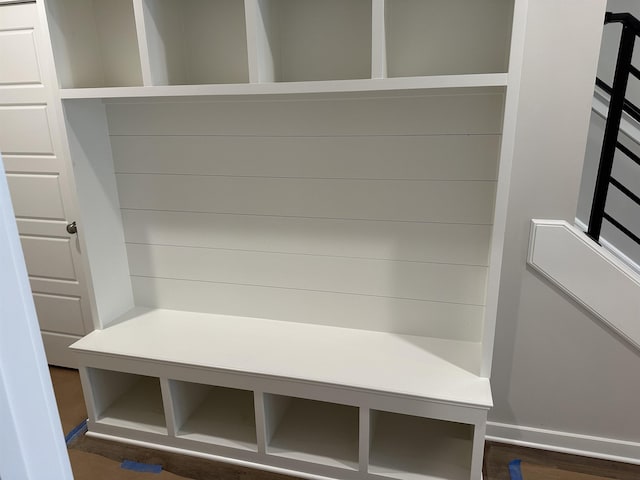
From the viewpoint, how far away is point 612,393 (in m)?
2.09

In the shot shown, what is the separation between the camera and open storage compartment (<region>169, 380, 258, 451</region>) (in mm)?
2193

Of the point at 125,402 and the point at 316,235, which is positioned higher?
the point at 316,235

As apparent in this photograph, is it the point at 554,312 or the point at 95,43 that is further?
the point at 95,43

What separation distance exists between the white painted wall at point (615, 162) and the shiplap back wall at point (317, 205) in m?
1.31

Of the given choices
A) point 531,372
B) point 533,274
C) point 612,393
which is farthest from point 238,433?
point 612,393

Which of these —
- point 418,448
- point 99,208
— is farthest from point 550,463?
point 99,208

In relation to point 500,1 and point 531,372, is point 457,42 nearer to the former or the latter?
point 500,1

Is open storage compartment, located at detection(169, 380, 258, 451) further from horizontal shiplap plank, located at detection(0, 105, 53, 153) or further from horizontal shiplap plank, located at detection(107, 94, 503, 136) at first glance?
horizontal shiplap plank, located at detection(0, 105, 53, 153)

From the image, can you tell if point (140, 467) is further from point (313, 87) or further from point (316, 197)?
point (313, 87)

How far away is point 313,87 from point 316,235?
2.40ft

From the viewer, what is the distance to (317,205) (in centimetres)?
216

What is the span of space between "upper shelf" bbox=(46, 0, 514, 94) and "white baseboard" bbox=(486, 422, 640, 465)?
163 cm

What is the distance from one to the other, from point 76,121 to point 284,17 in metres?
1.06

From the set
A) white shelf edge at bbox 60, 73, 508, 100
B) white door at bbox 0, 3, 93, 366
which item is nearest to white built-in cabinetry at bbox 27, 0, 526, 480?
white shelf edge at bbox 60, 73, 508, 100
